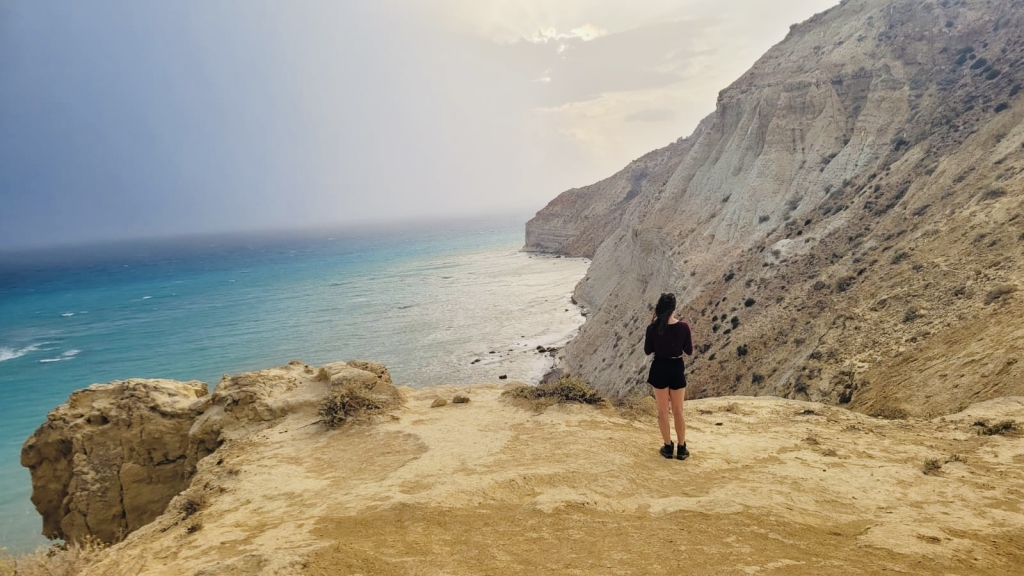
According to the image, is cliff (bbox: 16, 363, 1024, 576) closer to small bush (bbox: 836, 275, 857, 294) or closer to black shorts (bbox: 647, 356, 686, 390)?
black shorts (bbox: 647, 356, 686, 390)

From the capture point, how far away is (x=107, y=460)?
10.5 meters

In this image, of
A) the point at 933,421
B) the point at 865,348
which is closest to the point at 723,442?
the point at 933,421

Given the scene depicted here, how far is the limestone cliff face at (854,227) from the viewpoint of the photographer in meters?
12.4

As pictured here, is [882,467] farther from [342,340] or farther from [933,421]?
[342,340]

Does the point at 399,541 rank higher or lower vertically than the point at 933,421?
higher

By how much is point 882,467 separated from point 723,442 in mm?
2100

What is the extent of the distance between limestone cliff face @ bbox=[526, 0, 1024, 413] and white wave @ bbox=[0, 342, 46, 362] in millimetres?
49587

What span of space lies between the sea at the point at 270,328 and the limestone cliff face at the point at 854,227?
10059 millimetres

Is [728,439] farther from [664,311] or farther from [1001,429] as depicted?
[1001,429]

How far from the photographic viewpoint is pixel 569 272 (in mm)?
69375

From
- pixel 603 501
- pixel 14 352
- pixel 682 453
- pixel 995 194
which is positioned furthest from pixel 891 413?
pixel 14 352

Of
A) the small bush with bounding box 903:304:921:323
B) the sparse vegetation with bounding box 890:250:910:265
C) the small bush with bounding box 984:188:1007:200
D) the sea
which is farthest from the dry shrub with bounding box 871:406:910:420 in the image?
the sea

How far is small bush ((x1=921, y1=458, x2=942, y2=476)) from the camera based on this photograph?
6.32 m

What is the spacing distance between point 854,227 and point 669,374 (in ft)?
60.6
